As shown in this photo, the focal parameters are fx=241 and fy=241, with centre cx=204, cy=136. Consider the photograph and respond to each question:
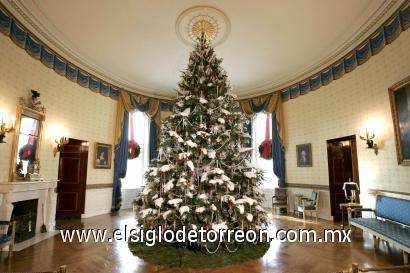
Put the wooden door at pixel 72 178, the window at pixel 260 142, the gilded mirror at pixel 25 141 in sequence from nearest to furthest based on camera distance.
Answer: the gilded mirror at pixel 25 141, the wooden door at pixel 72 178, the window at pixel 260 142

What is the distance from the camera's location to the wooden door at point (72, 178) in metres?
7.02

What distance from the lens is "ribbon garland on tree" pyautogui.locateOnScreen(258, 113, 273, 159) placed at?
882 centimetres

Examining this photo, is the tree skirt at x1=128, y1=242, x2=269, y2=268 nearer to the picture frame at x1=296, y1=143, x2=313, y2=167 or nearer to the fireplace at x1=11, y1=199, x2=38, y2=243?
the fireplace at x1=11, y1=199, x2=38, y2=243

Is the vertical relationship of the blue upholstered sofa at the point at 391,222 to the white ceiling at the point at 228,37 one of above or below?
below

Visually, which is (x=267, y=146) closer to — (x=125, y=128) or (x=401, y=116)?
(x=401, y=116)

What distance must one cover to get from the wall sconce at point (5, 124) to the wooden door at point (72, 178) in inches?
89.2

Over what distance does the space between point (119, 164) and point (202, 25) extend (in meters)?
5.21

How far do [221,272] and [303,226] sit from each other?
11.5 feet

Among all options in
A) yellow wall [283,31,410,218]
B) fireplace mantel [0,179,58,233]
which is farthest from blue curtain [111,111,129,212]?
yellow wall [283,31,410,218]

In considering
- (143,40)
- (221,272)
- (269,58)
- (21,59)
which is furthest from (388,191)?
(21,59)

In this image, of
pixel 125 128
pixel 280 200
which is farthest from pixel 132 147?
pixel 280 200

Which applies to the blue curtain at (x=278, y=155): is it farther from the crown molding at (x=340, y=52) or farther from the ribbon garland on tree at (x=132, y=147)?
the ribbon garland on tree at (x=132, y=147)

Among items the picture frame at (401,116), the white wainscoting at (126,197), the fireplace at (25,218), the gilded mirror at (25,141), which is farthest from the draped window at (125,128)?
the picture frame at (401,116)

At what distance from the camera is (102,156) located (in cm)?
769
